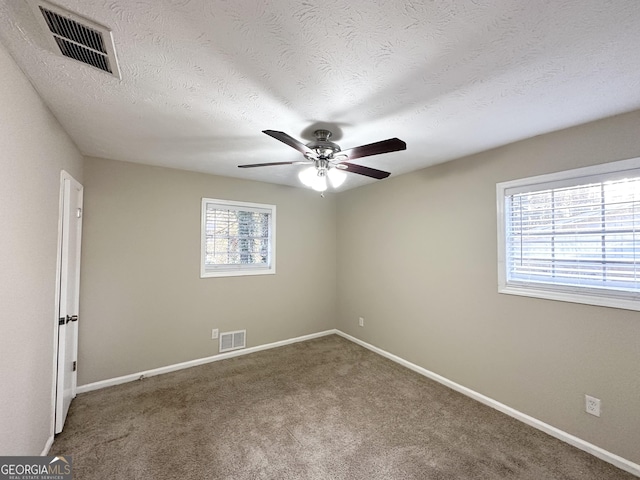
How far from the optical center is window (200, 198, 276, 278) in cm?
363

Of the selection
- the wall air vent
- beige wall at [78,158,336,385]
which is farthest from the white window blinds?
the wall air vent

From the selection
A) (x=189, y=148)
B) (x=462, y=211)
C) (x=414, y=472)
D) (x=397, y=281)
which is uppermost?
(x=189, y=148)

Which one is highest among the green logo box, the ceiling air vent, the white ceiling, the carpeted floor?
the white ceiling

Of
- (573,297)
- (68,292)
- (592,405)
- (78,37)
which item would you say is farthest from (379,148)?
(68,292)

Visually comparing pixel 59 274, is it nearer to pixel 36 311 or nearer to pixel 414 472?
pixel 36 311

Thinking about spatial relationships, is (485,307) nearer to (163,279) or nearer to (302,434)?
(302,434)

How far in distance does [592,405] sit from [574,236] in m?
1.26

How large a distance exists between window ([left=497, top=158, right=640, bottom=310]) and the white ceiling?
0.46m

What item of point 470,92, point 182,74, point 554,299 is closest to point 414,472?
point 554,299

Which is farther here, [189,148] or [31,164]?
[189,148]

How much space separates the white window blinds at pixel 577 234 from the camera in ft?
6.27

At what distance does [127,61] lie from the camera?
142 cm

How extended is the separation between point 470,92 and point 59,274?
319 centimetres

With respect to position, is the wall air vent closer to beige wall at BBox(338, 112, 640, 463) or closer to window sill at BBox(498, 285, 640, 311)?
beige wall at BBox(338, 112, 640, 463)
